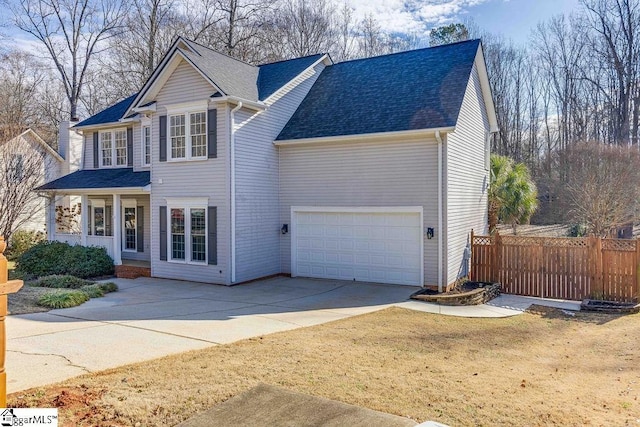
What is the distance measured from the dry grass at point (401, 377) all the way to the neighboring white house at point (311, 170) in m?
5.13

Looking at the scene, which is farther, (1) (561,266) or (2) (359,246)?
(2) (359,246)

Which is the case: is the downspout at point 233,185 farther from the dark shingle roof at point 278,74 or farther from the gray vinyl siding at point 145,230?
the gray vinyl siding at point 145,230

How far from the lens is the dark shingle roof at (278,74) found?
50.3 ft

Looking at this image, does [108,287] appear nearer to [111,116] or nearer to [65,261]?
[65,261]

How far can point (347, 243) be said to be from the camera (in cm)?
1430

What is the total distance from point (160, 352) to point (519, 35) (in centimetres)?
3801

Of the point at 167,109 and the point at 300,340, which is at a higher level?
the point at 167,109

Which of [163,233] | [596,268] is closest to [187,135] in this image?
[163,233]

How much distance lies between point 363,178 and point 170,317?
6.97 metres

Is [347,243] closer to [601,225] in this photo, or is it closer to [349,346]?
[349,346]

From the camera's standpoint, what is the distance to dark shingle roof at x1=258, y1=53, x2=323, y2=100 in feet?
50.3

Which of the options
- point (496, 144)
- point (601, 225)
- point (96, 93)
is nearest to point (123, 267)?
point (601, 225)

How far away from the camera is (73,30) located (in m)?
32.7

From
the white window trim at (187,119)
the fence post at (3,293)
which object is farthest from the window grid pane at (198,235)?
the fence post at (3,293)
